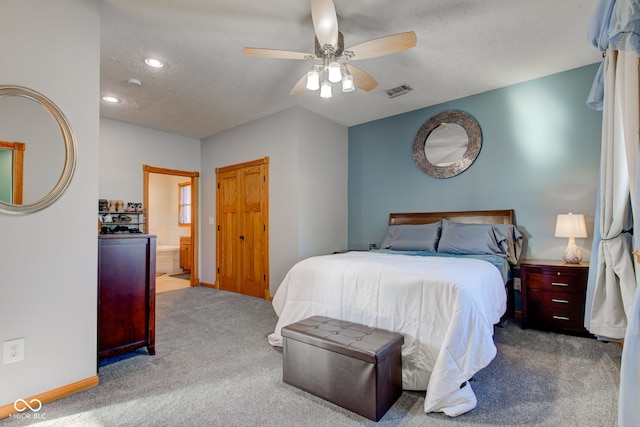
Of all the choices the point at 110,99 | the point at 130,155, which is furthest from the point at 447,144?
the point at 130,155

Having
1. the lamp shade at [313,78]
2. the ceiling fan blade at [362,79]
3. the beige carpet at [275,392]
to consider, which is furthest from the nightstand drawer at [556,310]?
the lamp shade at [313,78]

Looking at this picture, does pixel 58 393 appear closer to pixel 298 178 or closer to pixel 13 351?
pixel 13 351

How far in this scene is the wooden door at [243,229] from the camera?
474cm

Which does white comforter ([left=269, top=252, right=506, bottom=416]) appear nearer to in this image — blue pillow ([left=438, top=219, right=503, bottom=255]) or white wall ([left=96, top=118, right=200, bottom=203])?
blue pillow ([left=438, top=219, right=503, bottom=255])

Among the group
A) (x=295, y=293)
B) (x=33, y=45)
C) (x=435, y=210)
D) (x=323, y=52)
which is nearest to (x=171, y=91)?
(x=33, y=45)

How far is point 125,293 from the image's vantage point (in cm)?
250

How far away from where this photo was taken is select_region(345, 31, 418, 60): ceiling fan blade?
217 cm

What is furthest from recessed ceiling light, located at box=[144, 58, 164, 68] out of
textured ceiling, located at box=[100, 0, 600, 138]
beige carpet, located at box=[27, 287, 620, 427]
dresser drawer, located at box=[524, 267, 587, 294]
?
dresser drawer, located at box=[524, 267, 587, 294]

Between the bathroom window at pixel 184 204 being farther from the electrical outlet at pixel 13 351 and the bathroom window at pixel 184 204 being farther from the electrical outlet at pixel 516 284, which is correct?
the electrical outlet at pixel 516 284

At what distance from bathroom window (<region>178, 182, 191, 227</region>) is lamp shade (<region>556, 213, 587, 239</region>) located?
24.3 ft

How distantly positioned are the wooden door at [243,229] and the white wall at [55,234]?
Result: 8.73ft

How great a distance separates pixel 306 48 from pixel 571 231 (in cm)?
300

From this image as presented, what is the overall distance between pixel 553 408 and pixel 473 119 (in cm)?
321

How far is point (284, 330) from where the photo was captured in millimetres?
2119
